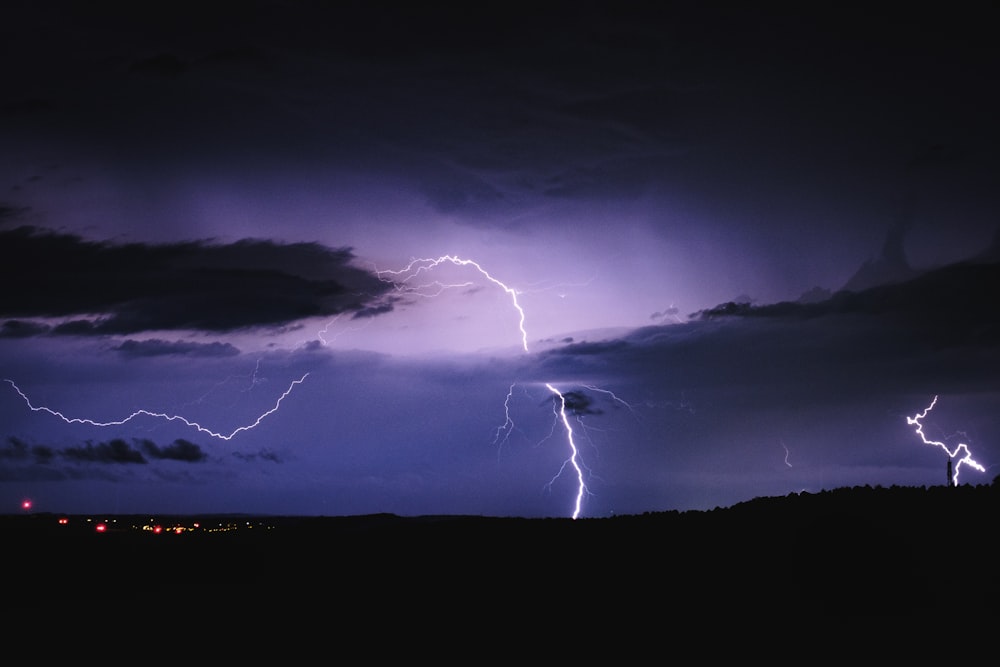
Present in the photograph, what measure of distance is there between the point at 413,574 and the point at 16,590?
10.2 meters

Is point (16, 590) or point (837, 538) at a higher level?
point (837, 538)

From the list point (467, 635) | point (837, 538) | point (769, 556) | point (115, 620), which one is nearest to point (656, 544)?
point (769, 556)

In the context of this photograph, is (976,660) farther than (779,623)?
No

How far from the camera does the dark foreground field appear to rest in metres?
18.5

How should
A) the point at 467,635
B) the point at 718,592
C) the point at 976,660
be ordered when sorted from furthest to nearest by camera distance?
the point at 718,592 → the point at 467,635 → the point at 976,660

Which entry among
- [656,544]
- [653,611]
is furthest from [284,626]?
[656,544]

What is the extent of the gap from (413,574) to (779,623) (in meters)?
12.9

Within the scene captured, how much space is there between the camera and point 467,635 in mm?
15516

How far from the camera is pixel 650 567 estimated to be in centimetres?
2395

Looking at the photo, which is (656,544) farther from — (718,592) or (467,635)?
(467,635)

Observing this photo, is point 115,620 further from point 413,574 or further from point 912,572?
point 912,572

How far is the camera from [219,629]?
16.3m

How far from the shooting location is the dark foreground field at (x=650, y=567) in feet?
60.7

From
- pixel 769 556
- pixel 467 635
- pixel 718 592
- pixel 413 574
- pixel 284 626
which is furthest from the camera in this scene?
pixel 413 574
